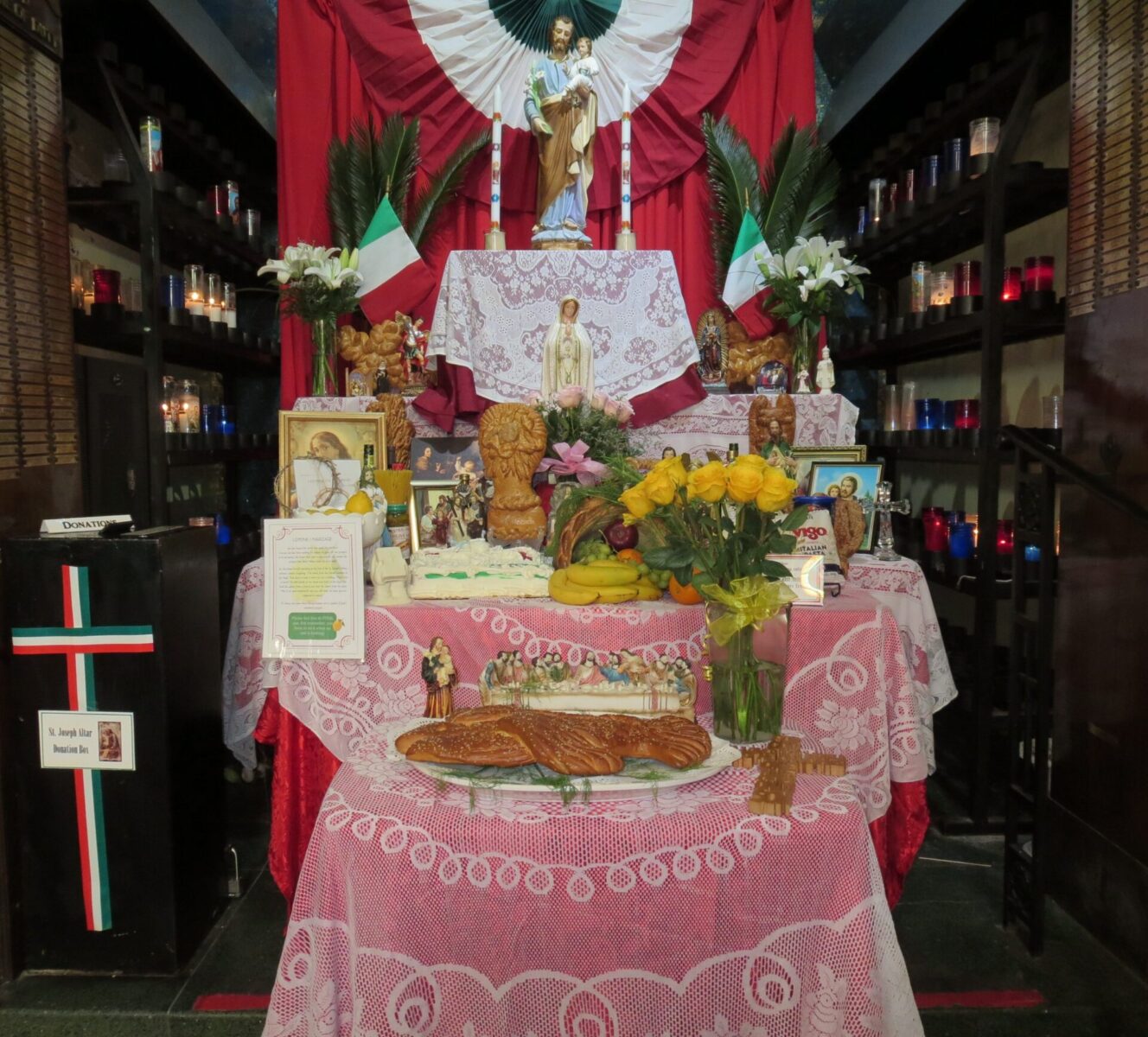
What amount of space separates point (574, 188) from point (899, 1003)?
150 inches

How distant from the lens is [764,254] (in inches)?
156

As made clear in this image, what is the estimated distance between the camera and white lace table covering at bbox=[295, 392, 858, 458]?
320cm

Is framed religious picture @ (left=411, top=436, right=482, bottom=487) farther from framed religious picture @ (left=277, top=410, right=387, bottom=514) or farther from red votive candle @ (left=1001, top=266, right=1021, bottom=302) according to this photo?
red votive candle @ (left=1001, top=266, right=1021, bottom=302)

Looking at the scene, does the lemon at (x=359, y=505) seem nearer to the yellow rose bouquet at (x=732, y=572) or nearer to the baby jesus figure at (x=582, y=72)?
the yellow rose bouquet at (x=732, y=572)

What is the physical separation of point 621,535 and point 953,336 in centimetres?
241

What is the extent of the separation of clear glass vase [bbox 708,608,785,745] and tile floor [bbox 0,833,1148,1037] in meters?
0.92

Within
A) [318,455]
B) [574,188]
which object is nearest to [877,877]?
[318,455]

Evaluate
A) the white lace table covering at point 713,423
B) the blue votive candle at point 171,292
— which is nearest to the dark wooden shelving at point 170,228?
the blue votive candle at point 171,292

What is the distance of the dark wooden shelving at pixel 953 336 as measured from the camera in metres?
3.35

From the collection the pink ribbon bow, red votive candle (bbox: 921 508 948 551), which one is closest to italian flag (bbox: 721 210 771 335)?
red votive candle (bbox: 921 508 948 551)

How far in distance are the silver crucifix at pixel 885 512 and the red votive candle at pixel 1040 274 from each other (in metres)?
1.29

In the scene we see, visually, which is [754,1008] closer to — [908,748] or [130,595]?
[908,748]

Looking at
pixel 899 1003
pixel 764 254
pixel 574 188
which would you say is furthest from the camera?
pixel 574 188

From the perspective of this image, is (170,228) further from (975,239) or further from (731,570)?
(975,239)
